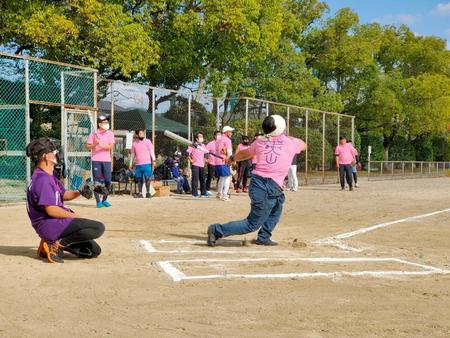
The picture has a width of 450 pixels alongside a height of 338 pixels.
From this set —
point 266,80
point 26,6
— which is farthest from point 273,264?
point 266,80

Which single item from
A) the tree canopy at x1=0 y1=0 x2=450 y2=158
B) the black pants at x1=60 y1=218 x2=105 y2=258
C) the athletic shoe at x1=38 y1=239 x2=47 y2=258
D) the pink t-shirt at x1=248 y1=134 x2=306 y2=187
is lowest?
the athletic shoe at x1=38 y1=239 x2=47 y2=258

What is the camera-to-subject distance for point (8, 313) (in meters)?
4.74

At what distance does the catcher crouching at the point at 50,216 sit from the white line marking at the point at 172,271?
858mm

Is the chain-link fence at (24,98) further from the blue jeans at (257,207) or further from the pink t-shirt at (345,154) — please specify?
the pink t-shirt at (345,154)

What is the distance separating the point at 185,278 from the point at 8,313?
1.83 metres

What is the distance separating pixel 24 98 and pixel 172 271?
9511mm

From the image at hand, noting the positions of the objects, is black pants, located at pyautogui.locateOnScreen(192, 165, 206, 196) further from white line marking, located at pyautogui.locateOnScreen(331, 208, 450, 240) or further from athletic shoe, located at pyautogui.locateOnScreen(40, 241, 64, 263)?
athletic shoe, located at pyautogui.locateOnScreen(40, 241, 64, 263)

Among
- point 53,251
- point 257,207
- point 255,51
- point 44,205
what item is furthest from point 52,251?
point 255,51

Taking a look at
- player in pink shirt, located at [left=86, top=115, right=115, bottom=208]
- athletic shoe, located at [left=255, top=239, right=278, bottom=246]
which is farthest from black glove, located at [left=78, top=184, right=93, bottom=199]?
player in pink shirt, located at [left=86, top=115, right=115, bottom=208]

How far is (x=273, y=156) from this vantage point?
7977 mm

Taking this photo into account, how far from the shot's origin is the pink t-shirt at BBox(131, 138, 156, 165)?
15.6 metres

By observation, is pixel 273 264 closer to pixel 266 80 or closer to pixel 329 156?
pixel 329 156

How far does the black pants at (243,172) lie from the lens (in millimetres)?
19547

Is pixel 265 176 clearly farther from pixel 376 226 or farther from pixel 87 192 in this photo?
pixel 376 226
